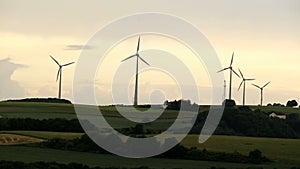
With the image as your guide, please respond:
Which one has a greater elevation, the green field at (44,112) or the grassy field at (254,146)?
the green field at (44,112)

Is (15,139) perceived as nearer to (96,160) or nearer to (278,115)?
(96,160)

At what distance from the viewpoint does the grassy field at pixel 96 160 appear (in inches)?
2697

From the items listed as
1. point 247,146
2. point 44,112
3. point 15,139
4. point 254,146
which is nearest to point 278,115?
point 44,112

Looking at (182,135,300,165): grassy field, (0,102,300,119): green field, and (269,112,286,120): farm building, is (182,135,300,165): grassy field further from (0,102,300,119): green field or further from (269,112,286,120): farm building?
(269,112,286,120): farm building

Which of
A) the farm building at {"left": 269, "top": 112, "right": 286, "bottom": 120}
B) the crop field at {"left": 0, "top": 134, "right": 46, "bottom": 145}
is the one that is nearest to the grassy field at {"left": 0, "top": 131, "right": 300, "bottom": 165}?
the crop field at {"left": 0, "top": 134, "right": 46, "bottom": 145}

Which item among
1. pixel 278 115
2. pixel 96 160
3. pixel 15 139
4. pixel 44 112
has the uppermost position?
pixel 278 115

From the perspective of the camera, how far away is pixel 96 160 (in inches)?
2803

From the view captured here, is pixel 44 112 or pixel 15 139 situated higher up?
pixel 44 112

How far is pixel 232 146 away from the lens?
86500mm

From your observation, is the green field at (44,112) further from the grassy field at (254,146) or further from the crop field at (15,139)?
the grassy field at (254,146)

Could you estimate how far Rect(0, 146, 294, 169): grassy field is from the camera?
6849cm

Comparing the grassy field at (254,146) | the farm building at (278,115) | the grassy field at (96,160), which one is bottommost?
the grassy field at (96,160)

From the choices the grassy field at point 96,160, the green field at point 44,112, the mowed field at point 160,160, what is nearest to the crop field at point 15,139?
the mowed field at point 160,160

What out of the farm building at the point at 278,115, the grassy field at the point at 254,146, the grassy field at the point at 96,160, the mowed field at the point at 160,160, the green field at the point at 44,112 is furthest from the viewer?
the farm building at the point at 278,115
